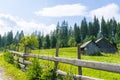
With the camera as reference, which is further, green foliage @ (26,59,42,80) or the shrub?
green foliage @ (26,59,42,80)

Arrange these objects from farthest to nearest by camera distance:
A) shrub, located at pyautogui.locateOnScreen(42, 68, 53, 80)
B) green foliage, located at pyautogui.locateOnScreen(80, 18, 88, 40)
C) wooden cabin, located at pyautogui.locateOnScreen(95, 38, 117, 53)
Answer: green foliage, located at pyautogui.locateOnScreen(80, 18, 88, 40) → wooden cabin, located at pyautogui.locateOnScreen(95, 38, 117, 53) → shrub, located at pyautogui.locateOnScreen(42, 68, 53, 80)

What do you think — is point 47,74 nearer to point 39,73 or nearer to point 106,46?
point 39,73

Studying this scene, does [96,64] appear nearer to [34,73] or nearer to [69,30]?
[34,73]

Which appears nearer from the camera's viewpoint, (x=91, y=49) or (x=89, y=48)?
(x=89, y=48)

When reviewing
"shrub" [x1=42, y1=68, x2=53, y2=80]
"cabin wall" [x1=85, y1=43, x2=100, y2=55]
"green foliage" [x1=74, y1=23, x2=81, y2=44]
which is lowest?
"shrub" [x1=42, y1=68, x2=53, y2=80]

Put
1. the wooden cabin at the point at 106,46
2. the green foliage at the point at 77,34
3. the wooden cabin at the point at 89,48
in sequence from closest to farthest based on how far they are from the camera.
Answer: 1. the wooden cabin at the point at 89,48
2. the wooden cabin at the point at 106,46
3. the green foliage at the point at 77,34

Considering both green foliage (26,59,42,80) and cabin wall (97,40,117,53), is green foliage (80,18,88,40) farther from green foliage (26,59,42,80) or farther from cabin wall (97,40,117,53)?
green foliage (26,59,42,80)

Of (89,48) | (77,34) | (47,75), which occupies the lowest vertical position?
(47,75)

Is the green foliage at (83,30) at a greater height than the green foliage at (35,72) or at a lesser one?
greater

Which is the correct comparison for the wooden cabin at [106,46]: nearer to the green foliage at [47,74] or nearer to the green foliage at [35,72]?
the green foliage at [35,72]

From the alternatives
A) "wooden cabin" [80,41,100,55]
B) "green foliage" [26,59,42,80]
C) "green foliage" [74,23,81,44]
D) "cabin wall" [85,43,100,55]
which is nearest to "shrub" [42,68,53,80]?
"green foliage" [26,59,42,80]

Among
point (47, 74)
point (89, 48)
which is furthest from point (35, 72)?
point (89, 48)

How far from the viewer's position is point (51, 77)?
437 inches

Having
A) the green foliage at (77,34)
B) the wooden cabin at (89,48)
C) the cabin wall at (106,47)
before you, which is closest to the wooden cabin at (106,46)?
the cabin wall at (106,47)
